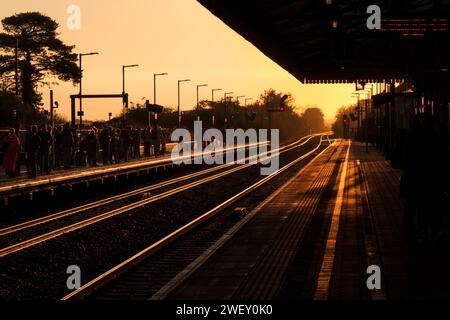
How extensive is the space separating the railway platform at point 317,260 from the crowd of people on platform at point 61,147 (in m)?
10.5

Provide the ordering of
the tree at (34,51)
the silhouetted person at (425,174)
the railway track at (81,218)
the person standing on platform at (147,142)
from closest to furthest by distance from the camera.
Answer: the silhouetted person at (425,174), the railway track at (81,218), the person standing on platform at (147,142), the tree at (34,51)

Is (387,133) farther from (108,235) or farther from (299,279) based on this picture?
(299,279)

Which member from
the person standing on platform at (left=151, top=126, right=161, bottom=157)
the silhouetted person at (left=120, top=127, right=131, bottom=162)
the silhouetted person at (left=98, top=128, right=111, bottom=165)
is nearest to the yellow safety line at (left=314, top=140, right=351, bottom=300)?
the silhouetted person at (left=98, top=128, right=111, bottom=165)

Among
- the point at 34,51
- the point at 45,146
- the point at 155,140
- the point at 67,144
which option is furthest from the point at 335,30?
the point at 34,51

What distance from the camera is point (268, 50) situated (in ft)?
92.8

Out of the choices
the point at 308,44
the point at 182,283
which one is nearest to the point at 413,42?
the point at 308,44

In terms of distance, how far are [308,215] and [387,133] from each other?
26465mm

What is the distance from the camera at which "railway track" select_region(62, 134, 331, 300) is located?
10.6m

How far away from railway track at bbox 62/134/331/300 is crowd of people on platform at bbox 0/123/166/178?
11377 mm

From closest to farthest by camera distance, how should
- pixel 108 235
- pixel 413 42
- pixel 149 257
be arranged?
pixel 149 257, pixel 108 235, pixel 413 42

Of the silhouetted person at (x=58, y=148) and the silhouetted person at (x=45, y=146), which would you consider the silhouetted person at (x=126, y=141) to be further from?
the silhouetted person at (x=45, y=146)

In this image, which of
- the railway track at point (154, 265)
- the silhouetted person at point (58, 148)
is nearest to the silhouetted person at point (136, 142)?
the silhouetted person at point (58, 148)

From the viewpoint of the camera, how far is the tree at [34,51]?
78.5 meters

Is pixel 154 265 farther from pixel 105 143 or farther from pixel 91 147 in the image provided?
pixel 105 143
